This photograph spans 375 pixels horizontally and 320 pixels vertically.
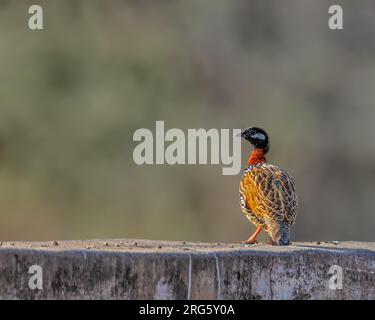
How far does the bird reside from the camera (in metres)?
11.2

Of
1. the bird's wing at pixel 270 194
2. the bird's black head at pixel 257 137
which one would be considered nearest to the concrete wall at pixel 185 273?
the bird's wing at pixel 270 194

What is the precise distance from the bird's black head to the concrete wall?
108 inches

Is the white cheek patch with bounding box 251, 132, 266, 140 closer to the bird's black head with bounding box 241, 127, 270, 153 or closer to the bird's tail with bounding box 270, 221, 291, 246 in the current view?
the bird's black head with bounding box 241, 127, 270, 153

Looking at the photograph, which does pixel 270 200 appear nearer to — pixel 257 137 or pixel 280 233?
pixel 280 233

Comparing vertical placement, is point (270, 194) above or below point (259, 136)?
below

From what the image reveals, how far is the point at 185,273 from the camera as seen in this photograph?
333 inches

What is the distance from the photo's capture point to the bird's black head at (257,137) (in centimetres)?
1233

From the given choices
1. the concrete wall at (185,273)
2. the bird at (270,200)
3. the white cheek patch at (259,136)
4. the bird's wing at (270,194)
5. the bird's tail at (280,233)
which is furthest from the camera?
the white cheek patch at (259,136)

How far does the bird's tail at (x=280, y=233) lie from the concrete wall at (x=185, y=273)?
47.1 inches

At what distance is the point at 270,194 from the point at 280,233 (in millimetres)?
557

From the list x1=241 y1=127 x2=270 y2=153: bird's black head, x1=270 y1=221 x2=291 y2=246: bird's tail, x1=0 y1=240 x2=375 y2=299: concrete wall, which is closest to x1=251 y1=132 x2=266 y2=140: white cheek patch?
x1=241 y1=127 x2=270 y2=153: bird's black head

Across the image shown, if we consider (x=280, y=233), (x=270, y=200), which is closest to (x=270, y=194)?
(x=270, y=200)

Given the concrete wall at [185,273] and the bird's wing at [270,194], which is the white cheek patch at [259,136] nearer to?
the bird's wing at [270,194]
